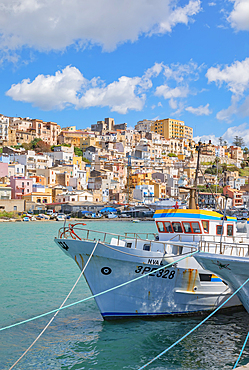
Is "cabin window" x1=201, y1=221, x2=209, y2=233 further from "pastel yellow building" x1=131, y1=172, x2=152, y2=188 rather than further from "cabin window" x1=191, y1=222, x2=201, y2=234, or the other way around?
"pastel yellow building" x1=131, y1=172, x2=152, y2=188

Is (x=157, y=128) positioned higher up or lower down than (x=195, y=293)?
higher up

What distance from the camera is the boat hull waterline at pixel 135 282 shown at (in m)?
11.1

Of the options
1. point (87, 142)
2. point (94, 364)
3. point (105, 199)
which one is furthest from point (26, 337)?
point (87, 142)

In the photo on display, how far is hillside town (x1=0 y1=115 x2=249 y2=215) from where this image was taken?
220 feet

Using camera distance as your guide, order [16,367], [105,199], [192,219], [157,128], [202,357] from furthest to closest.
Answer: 1. [157,128]
2. [105,199]
3. [192,219]
4. [202,357]
5. [16,367]

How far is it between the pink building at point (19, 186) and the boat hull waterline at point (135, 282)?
5651 cm

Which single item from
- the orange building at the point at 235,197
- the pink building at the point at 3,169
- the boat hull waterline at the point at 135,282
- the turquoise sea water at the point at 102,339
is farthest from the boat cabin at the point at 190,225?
the orange building at the point at 235,197

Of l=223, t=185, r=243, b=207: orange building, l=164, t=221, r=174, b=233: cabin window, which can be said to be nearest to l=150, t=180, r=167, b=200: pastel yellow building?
l=223, t=185, r=243, b=207: orange building

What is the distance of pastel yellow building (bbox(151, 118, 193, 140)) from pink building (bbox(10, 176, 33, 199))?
8306 cm

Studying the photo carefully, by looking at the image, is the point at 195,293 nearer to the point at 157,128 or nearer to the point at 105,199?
the point at 105,199

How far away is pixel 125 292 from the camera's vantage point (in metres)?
11.4

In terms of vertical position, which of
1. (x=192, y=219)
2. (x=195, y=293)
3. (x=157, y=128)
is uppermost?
(x=157, y=128)

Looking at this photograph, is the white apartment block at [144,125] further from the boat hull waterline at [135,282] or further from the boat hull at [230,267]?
the boat hull at [230,267]

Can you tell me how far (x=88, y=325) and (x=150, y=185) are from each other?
73237 millimetres
